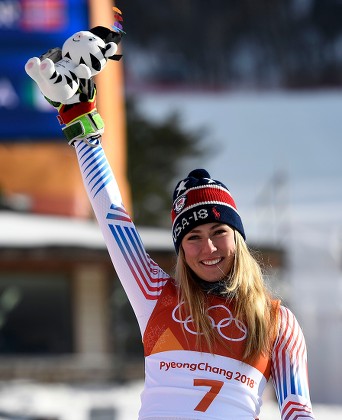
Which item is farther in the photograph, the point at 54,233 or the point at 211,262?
the point at 54,233

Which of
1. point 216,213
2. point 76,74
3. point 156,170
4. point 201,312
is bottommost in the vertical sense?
point 201,312

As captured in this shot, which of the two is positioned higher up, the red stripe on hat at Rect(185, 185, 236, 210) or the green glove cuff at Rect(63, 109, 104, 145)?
the green glove cuff at Rect(63, 109, 104, 145)

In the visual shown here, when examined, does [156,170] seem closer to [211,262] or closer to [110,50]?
[110,50]

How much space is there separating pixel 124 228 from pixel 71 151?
12129 millimetres

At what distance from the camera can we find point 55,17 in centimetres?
1342

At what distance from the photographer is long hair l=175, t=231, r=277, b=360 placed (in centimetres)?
272

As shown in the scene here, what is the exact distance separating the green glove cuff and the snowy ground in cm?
470

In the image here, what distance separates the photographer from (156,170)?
1283 inches

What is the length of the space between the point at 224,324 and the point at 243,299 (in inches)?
3.2

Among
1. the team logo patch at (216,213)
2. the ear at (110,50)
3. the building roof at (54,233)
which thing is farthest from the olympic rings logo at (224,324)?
the building roof at (54,233)

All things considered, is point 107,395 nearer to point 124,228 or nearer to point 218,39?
point 124,228

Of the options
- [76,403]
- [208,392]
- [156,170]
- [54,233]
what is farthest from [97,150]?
[156,170]

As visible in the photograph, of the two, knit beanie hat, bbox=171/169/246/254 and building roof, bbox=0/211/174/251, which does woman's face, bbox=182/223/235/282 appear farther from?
building roof, bbox=0/211/174/251

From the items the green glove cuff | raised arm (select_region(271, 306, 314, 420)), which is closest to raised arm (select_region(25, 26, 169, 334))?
the green glove cuff
